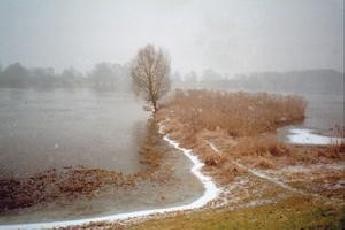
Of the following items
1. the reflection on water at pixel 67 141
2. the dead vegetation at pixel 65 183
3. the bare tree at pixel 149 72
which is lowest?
the dead vegetation at pixel 65 183

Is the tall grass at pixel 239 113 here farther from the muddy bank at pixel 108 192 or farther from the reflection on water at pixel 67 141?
the muddy bank at pixel 108 192

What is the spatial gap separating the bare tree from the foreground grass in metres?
53.9

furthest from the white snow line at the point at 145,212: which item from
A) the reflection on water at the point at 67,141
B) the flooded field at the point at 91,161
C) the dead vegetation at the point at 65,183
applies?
the reflection on water at the point at 67,141

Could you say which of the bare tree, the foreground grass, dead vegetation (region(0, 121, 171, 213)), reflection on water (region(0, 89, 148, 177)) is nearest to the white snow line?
the foreground grass

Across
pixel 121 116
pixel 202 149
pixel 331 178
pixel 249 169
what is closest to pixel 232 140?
pixel 202 149

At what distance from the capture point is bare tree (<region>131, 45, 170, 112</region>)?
72625 mm

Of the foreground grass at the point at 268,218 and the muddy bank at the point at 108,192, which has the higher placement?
the foreground grass at the point at 268,218

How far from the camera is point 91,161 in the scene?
34.4 meters

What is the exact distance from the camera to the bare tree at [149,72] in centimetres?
7262

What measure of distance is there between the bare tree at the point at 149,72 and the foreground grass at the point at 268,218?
53884 mm

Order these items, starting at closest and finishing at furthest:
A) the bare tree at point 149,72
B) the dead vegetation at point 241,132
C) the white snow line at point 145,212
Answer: the white snow line at point 145,212 < the dead vegetation at point 241,132 < the bare tree at point 149,72

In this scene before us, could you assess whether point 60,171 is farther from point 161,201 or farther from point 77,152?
point 161,201

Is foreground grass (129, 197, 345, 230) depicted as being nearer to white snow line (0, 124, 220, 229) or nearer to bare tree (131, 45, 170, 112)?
white snow line (0, 124, 220, 229)

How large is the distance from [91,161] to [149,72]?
4010 cm
